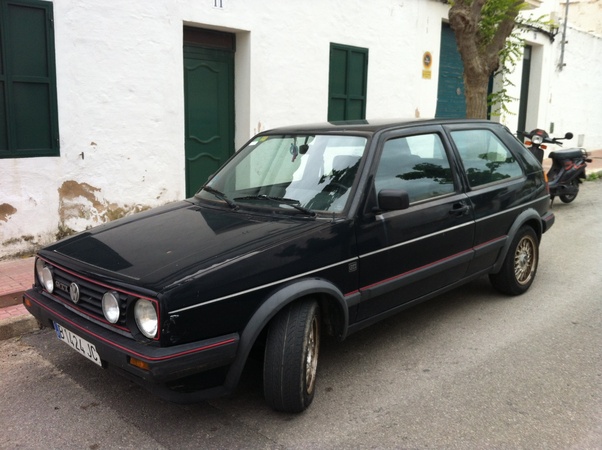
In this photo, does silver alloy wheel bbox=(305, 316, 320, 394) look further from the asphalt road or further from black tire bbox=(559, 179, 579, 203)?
black tire bbox=(559, 179, 579, 203)

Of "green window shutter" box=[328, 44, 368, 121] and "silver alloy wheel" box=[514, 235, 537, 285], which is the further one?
"green window shutter" box=[328, 44, 368, 121]

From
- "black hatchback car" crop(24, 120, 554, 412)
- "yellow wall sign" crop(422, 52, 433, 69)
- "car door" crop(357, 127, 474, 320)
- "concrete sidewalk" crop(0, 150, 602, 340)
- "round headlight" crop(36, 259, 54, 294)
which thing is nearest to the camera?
"black hatchback car" crop(24, 120, 554, 412)

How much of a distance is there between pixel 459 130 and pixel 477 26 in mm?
5286

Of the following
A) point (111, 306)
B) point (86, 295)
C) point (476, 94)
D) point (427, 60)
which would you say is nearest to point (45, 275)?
point (86, 295)

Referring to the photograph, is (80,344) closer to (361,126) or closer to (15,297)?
(15,297)

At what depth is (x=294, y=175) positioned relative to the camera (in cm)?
403

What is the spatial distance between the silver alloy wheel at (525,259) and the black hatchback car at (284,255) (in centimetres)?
20

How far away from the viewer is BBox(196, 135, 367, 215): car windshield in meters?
3.78

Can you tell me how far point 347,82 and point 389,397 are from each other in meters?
7.44

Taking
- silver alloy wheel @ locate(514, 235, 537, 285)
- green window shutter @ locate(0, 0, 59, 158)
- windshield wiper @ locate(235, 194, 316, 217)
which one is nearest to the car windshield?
windshield wiper @ locate(235, 194, 316, 217)

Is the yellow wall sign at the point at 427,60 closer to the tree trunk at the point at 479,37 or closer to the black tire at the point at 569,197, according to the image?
the tree trunk at the point at 479,37

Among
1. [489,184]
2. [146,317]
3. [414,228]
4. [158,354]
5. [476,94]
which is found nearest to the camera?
[158,354]

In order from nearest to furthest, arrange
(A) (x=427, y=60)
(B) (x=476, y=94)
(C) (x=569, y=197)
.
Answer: (B) (x=476, y=94), (C) (x=569, y=197), (A) (x=427, y=60)

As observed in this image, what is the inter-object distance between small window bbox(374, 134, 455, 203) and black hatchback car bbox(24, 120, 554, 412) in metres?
0.01
